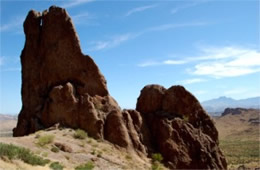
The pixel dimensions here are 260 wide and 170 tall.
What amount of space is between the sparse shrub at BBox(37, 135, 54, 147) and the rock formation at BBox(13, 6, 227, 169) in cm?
433

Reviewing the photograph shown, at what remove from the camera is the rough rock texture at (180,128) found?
108 feet

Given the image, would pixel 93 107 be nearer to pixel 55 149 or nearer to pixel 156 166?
pixel 55 149

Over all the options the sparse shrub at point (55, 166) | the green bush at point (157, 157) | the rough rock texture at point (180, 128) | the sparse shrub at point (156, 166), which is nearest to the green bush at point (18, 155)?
the sparse shrub at point (55, 166)

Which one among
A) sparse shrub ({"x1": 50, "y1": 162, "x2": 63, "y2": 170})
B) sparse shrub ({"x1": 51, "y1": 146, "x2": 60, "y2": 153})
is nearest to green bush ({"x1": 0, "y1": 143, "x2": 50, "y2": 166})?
sparse shrub ({"x1": 50, "y1": 162, "x2": 63, "y2": 170})

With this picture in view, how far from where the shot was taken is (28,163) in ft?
61.8

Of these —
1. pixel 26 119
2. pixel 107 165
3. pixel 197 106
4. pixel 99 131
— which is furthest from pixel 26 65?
pixel 197 106

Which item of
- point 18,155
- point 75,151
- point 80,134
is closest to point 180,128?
point 80,134

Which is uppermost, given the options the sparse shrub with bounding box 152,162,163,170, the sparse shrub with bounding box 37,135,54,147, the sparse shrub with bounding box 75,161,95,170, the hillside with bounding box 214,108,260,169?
the sparse shrub with bounding box 37,135,54,147

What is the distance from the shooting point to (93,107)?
3111 cm

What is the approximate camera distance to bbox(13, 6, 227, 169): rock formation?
31125 millimetres

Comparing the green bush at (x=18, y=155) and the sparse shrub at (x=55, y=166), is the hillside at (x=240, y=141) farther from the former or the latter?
the green bush at (x=18, y=155)

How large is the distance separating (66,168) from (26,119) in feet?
45.3

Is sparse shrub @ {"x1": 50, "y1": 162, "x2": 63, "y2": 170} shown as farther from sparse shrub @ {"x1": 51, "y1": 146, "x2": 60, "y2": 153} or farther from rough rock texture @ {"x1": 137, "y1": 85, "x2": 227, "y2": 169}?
rough rock texture @ {"x1": 137, "y1": 85, "x2": 227, "y2": 169}

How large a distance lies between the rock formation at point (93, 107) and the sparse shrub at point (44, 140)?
4.33 meters
